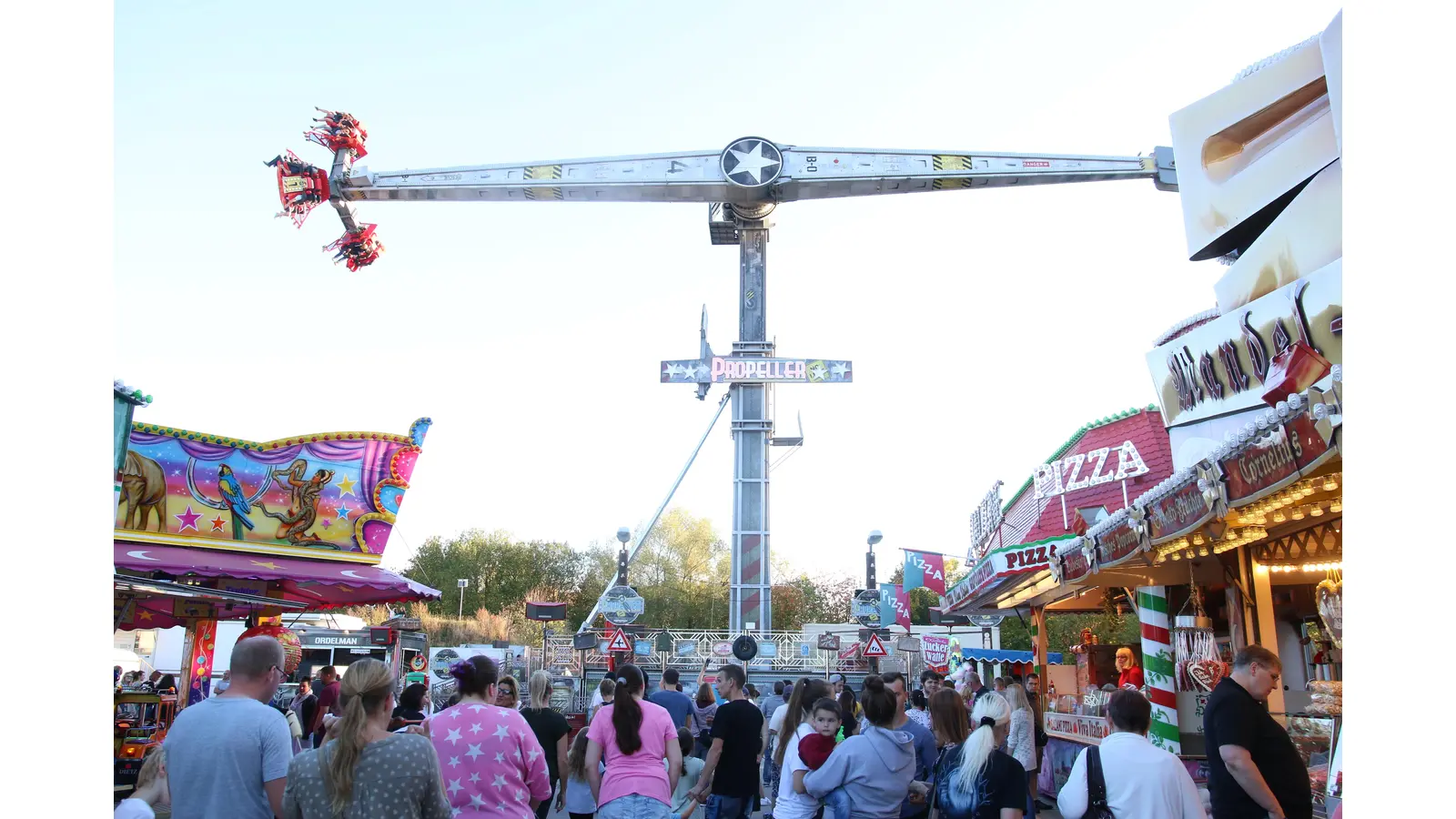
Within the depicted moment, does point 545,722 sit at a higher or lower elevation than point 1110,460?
lower

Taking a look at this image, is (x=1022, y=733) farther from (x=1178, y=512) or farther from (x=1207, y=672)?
(x=1178, y=512)

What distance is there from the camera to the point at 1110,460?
2119 cm

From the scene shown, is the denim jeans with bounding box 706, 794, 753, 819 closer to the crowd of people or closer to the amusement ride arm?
the crowd of people

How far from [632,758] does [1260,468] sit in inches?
175

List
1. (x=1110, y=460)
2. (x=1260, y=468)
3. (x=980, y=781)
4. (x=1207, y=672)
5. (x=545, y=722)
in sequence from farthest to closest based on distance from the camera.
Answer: (x=1110, y=460)
(x=1207, y=672)
(x=545, y=722)
(x=1260, y=468)
(x=980, y=781)

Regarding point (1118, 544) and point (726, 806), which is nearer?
point (726, 806)

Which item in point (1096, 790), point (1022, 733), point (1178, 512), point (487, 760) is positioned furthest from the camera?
point (1022, 733)

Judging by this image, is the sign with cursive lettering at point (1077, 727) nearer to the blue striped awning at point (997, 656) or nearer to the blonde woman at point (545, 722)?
the blue striped awning at point (997, 656)

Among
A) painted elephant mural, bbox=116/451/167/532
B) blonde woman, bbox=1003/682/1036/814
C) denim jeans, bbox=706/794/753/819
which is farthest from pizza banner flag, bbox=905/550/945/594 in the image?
denim jeans, bbox=706/794/753/819

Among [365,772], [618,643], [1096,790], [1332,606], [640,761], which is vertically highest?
[1332,606]

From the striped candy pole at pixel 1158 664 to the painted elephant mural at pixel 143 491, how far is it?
586 inches

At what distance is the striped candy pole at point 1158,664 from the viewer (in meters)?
12.3

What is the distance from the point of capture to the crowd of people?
4.15 meters

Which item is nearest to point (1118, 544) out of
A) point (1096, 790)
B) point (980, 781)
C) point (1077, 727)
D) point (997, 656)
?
point (1077, 727)
